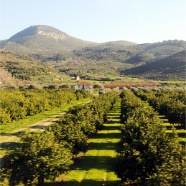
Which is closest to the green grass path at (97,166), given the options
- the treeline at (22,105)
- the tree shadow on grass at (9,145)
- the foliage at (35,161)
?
the foliage at (35,161)

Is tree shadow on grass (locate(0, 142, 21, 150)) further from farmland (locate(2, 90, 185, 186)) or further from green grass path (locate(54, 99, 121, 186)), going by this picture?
farmland (locate(2, 90, 185, 186))

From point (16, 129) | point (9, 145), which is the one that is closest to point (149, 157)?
point (9, 145)

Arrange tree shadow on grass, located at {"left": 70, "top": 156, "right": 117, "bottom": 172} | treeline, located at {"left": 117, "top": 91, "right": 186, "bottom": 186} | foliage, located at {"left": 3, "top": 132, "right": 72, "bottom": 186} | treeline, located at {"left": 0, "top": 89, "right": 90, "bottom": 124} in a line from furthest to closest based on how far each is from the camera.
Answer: treeline, located at {"left": 0, "top": 89, "right": 90, "bottom": 124} < tree shadow on grass, located at {"left": 70, "top": 156, "right": 117, "bottom": 172} < foliage, located at {"left": 3, "top": 132, "right": 72, "bottom": 186} < treeline, located at {"left": 117, "top": 91, "right": 186, "bottom": 186}

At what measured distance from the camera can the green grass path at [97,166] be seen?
29780mm

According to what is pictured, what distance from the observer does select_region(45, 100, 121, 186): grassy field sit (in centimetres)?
2973

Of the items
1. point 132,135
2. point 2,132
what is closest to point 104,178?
point 132,135

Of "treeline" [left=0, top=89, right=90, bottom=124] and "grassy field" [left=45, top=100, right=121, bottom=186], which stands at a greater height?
"treeline" [left=0, top=89, right=90, bottom=124]

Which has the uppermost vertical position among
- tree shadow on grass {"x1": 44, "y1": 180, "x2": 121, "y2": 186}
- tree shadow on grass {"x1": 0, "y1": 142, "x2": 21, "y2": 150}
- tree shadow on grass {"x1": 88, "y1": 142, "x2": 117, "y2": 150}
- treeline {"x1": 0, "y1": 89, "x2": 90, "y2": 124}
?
treeline {"x1": 0, "y1": 89, "x2": 90, "y2": 124}

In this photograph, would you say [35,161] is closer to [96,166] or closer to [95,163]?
[96,166]

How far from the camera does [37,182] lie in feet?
→ 89.3

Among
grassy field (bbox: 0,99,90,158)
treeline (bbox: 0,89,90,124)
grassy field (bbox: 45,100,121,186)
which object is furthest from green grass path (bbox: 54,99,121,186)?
treeline (bbox: 0,89,90,124)

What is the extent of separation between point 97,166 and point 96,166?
11 centimetres

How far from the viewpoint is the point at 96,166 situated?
113ft

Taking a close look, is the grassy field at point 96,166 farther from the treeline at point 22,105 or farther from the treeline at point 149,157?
the treeline at point 22,105
